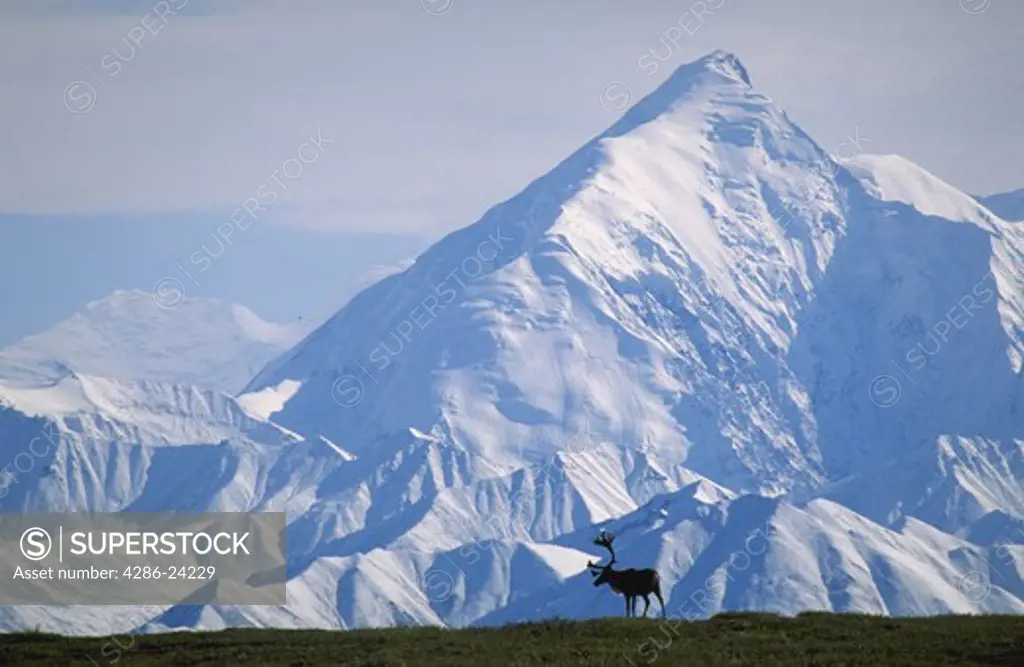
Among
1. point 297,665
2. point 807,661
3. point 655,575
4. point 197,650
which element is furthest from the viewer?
point 655,575

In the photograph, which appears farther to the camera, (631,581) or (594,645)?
(631,581)

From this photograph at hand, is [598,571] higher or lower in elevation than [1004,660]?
higher

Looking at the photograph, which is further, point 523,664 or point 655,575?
point 655,575

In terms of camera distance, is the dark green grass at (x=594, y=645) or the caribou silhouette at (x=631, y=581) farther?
the caribou silhouette at (x=631, y=581)

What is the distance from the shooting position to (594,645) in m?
70.9

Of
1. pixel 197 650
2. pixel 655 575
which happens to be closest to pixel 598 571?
pixel 655 575

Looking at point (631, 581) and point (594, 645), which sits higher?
point (631, 581)

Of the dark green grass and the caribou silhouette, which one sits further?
the caribou silhouette

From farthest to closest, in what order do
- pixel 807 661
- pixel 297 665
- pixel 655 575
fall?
pixel 655 575, pixel 297 665, pixel 807 661

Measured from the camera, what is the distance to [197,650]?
76.1 metres

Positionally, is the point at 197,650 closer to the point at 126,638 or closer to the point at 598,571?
the point at 126,638

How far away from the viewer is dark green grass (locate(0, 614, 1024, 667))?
221 ft

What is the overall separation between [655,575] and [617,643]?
1491 cm

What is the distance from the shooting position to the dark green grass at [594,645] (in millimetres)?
67438
